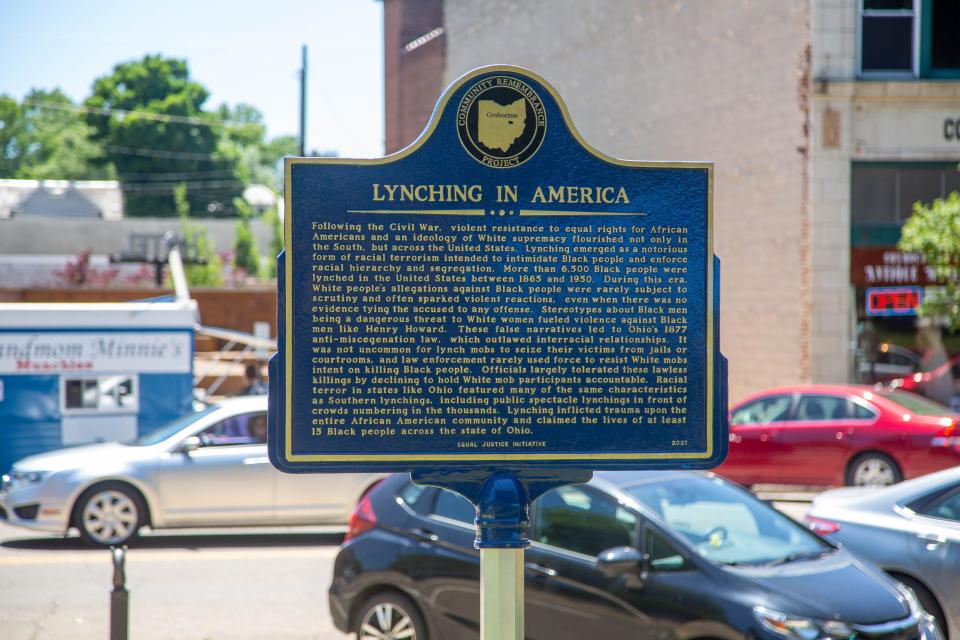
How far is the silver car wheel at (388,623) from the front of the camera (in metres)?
7.54

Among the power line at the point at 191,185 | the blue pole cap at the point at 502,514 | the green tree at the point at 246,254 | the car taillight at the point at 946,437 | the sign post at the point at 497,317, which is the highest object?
the power line at the point at 191,185

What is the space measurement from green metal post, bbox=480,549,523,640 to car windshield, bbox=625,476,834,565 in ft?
8.44

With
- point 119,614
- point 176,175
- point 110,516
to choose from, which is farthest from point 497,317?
point 176,175

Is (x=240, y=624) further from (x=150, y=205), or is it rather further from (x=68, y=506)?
(x=150, y=205)

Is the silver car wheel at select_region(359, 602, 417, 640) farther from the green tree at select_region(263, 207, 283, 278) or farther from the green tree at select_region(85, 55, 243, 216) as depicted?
the green tree at select_region(85, 55, 243, 216)

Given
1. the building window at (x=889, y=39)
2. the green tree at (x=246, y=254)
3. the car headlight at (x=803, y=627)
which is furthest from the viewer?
the green tree at (x=246, y=254)

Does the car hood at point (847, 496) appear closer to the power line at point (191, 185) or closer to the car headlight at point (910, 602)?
the car headlight at point (910, 602)

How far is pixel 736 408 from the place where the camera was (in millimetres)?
15797

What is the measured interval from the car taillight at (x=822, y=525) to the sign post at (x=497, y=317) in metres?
4.41

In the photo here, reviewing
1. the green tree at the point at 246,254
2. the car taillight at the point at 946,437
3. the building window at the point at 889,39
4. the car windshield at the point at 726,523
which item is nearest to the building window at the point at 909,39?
the building window at the point at 889,39

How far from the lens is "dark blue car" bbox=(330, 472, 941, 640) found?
639 centimetres

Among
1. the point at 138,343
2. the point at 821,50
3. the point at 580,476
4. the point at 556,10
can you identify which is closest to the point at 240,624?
the point at 580,476

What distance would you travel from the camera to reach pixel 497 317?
175 inches

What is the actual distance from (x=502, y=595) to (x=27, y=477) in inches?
375
